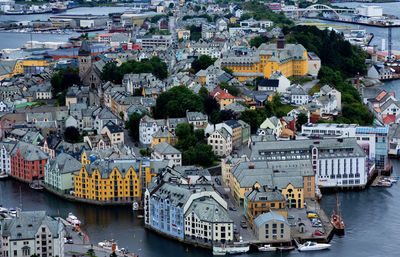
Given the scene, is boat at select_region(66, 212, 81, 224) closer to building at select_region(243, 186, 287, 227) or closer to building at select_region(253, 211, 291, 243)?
building at select_region(243, 186, 287, 227)

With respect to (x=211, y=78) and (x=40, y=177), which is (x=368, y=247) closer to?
(x=40, y=177)

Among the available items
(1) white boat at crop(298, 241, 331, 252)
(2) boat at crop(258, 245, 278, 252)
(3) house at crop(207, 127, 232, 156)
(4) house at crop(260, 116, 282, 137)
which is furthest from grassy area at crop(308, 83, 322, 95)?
(2) boat at crop(258, 245, 278, 252)

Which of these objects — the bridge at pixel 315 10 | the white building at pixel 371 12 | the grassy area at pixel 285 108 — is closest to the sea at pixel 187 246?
the grassy area at pixel 285 108

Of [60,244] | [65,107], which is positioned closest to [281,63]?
[65,107]

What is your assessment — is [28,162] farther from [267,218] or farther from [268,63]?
[268,63]

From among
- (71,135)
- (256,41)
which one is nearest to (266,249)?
(71,135)

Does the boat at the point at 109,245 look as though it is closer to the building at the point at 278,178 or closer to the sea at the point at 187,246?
the sea at the point at 187,246
